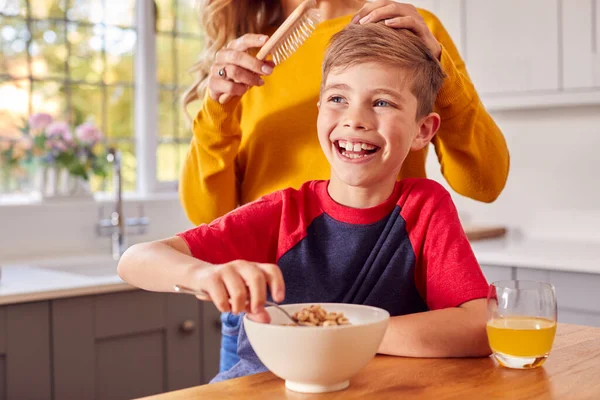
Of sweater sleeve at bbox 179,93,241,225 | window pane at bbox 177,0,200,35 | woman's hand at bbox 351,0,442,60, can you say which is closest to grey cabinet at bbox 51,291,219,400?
sweater sleeve at bbox 179,93,241,225

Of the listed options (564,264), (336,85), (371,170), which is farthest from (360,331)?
(564,264)

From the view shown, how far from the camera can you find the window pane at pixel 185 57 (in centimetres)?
405

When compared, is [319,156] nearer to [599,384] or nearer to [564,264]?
[599,384]

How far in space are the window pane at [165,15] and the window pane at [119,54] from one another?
5.8 inches

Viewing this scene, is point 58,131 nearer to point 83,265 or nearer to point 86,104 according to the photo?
point 86,104

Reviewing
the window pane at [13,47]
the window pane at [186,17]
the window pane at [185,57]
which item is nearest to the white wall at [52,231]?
the window pane at [13,47]

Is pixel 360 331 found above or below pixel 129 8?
below

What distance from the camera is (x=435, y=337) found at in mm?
1118

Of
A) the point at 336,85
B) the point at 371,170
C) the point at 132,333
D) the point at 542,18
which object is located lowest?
the point at 132,333

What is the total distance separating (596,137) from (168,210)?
76.1 inches

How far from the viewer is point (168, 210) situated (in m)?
3.78

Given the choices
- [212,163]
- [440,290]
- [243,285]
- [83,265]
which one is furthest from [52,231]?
[243,285]

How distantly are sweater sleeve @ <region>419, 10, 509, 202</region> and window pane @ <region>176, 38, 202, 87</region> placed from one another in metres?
2.58

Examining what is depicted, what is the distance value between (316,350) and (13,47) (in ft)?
9.61
